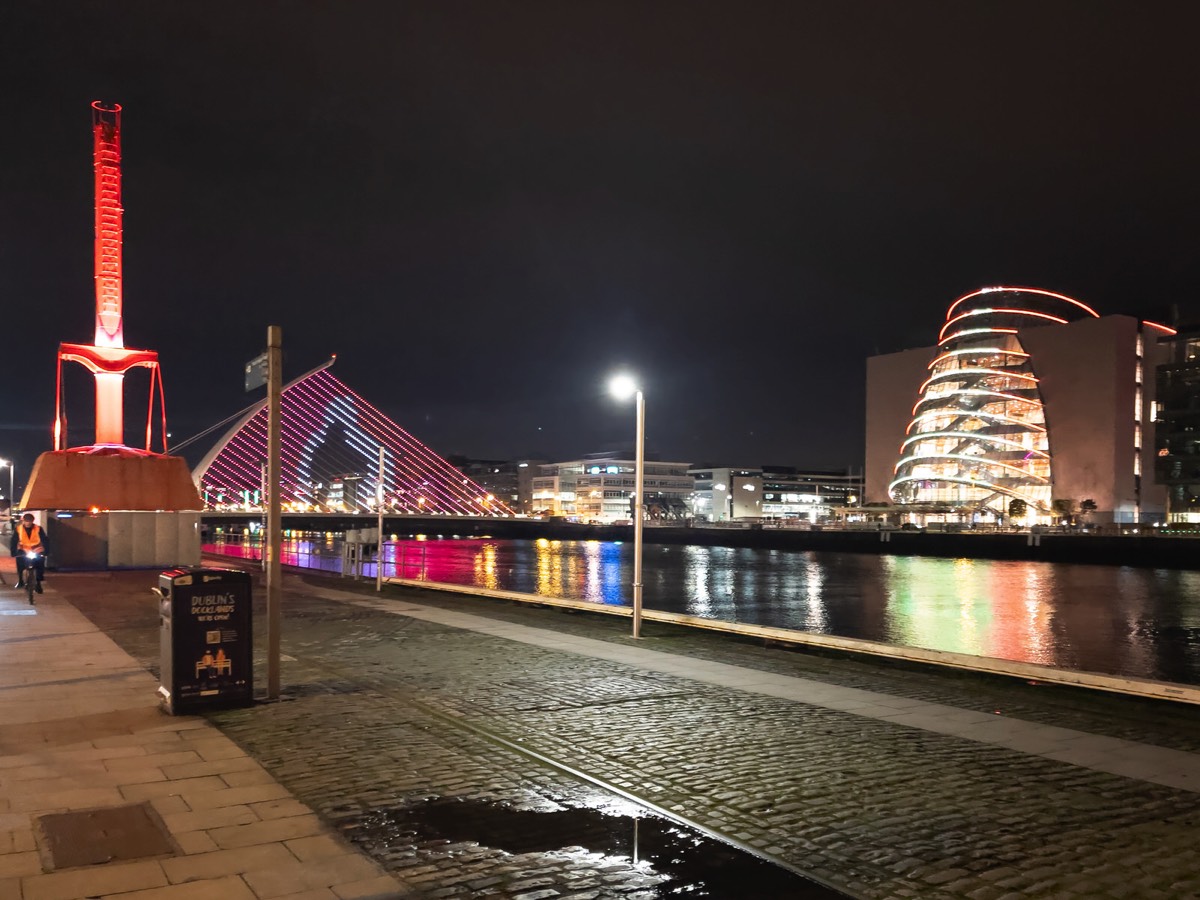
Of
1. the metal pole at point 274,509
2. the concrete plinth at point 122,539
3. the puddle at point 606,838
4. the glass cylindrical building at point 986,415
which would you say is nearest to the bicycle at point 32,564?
the concrete plinth at point 122,539

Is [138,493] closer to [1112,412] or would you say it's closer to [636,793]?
[636,793]

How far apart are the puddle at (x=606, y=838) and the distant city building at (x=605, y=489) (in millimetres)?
166129

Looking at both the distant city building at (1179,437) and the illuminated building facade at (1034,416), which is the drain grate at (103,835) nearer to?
the distant city building at (1179,437)

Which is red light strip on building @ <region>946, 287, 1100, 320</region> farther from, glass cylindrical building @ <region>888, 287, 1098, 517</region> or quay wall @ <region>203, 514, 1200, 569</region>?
quay wall @ <region>203, 514, 1200, 569</region>

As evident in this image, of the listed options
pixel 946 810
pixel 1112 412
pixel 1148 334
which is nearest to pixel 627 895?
pixel 946 810

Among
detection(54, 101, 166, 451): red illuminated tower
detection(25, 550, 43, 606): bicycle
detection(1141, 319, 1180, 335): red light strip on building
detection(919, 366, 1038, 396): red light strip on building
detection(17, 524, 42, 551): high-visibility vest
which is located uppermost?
detection(1141, 319, 1180, 335): red light strip on building

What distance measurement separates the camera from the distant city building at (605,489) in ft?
590

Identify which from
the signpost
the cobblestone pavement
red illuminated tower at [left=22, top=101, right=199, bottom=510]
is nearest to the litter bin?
the cobblestone pavement

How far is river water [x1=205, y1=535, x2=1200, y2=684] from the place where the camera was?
25094 millimetres

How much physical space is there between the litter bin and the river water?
1483cm

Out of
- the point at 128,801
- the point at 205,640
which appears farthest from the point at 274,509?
the point at 128,801

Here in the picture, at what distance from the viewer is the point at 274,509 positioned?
32.4 ft

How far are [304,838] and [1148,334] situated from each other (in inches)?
5048

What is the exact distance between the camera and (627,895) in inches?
205
